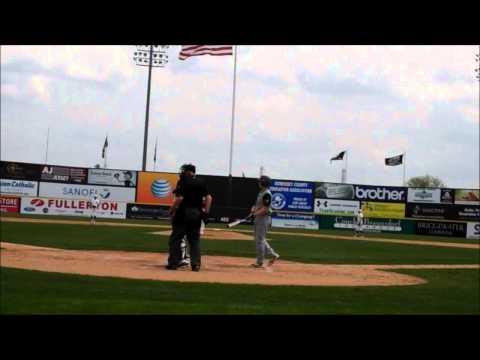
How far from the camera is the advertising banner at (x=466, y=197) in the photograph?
45.5 m

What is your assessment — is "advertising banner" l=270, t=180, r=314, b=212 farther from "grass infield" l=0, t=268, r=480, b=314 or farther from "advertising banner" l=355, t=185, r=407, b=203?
"grass infield" l=0, t=268, r=480, b=314

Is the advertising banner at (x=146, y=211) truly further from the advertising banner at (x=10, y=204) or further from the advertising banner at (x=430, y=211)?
the advertising banner at (x=430, y=211)

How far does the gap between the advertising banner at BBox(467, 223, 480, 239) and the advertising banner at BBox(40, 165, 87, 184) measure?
24880 mm

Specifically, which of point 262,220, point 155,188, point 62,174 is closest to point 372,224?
point 155,188

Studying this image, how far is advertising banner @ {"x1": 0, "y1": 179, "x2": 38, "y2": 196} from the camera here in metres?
43.1

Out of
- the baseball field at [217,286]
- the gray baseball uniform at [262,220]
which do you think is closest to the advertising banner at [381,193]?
the baseball field at [217,286]

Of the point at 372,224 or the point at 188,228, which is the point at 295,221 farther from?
the point at 188,228

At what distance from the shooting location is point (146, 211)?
145 feet

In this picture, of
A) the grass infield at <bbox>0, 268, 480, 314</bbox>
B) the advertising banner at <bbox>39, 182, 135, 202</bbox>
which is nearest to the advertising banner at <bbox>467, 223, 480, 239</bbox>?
the advertising banner at <bbox>39, 182, 135, 202</bbox>

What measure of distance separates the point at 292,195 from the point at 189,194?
111 feet

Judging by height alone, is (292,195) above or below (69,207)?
above
